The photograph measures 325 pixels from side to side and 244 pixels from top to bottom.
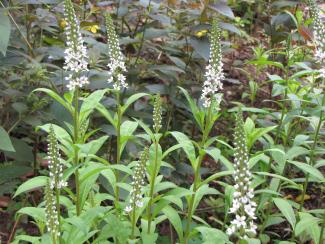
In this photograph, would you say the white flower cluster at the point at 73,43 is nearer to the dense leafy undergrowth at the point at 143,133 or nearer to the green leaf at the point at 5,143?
the dense leafy undergrowth at the point at 143,133

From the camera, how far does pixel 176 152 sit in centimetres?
542

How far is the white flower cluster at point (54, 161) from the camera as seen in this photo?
2.96 metres

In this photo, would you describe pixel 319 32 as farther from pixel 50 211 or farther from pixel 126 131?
pixel 50 211

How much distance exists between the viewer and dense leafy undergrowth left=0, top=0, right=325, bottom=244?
3.40m

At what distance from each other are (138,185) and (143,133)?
221cm

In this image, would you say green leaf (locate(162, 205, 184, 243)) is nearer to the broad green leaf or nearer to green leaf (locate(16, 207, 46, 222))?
the broad green leaf

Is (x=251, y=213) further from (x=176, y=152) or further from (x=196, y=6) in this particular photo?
(x=196, y=6)

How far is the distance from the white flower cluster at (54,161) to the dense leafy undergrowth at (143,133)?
0.04ft

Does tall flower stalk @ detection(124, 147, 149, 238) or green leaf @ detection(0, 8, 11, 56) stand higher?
green leaf @ detection(0, 8, 11, 56)

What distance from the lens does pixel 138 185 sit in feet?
10.6

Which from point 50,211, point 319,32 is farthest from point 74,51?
point 319,32

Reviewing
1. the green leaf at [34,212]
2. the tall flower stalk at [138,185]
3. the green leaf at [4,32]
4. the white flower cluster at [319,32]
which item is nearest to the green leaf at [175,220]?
the tall flower stalk at [138,185]

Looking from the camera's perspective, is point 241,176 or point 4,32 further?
point 4,32

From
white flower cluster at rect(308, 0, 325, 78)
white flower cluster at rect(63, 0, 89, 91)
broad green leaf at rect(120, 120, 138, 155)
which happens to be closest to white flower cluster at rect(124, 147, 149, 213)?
broad green leaf at rect(120, 120, 138, 155)
